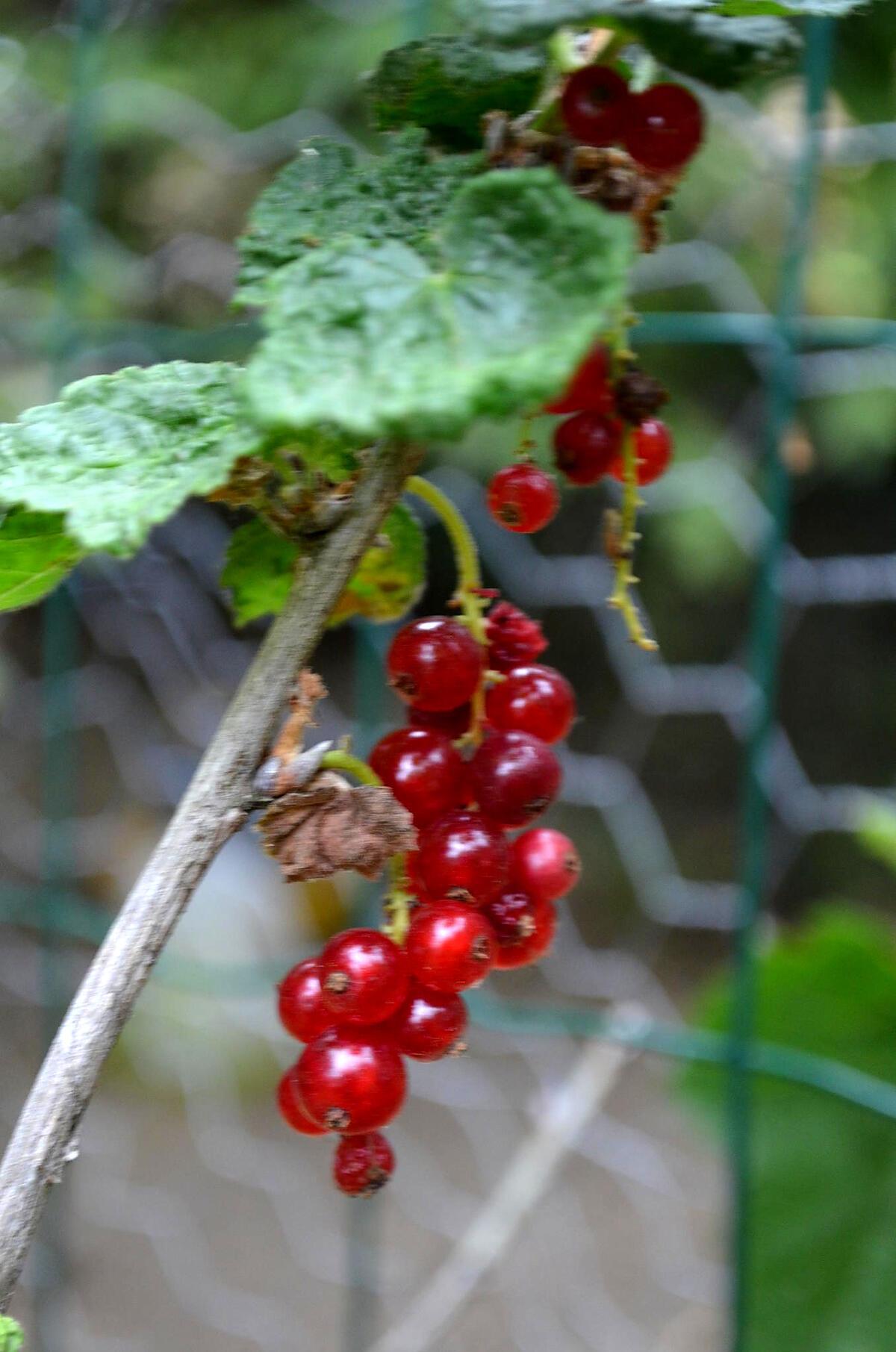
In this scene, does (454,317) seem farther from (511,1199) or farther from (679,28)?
(511,1199)

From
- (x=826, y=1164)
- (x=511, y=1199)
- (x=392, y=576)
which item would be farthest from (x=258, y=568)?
(x=511, y=1199)

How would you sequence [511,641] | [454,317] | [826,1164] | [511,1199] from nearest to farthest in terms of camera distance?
[454,317] → [511,641] → [826,1164] → [511,1199]

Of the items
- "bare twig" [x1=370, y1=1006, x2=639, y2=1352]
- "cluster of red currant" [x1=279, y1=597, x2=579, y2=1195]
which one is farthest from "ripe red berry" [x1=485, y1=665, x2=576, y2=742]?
"bare twig" [x1=370, y1=1006, x2=639, y2=1352]

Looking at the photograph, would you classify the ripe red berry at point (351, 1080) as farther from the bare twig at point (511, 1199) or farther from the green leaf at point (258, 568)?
the bare twig at point (511, 1199)

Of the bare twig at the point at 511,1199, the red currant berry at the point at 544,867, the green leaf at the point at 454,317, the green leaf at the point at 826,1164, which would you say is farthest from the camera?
the bare twig at the point at 511,1199

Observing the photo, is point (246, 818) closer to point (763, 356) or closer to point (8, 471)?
point (8, 471)

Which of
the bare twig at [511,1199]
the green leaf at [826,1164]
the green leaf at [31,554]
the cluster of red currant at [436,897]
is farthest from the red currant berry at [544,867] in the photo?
the bare twig at [511,1199]
